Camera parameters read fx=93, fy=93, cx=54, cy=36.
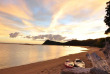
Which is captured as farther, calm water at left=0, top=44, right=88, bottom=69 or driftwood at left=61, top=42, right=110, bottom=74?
calm water at left=0, top=44, right=88, bottom=69

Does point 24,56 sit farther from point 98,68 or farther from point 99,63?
point 98,68

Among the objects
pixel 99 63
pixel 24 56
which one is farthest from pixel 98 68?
pixel 24 56

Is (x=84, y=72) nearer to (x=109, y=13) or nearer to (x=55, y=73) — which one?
(x=55, y=73)

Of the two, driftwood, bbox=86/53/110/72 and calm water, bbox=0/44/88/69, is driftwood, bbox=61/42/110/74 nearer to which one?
driftwood, bbox=86/53/110/72

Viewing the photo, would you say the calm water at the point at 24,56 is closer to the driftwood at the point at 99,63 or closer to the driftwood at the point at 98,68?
the driftwood at the point at 98,68

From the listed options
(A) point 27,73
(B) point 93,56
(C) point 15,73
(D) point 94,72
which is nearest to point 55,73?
(A) point 27,73

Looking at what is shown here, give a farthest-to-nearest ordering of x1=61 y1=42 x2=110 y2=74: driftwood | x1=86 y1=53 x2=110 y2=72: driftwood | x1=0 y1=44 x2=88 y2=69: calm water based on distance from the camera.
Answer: x1=0 y1=44 x2=88 y2=69: calm water < x1=86 y1=53 x2=110 y2=72: driftwood < x1=61 y1=42 x2=110 y2=74: driftwood

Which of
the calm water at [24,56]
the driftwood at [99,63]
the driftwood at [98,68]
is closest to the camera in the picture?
the driftwood at [98,68]

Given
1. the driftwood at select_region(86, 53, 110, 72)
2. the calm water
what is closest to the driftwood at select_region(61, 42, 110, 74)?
the driftwood at select_region(86, 53, 110, 72)

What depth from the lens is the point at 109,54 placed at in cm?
440

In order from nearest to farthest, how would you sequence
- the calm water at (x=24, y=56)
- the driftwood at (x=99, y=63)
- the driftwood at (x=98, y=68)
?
1. the driftwood at (x=98, y=68)
2. the driftwood at (x=99, y=63)
3. the calm water at (x=24, y=56)

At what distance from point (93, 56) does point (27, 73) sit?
11.0 meters

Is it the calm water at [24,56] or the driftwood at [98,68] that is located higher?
the driftwood at [98,68]

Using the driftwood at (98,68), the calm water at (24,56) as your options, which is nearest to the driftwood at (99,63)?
the driftwood at (98,68)
